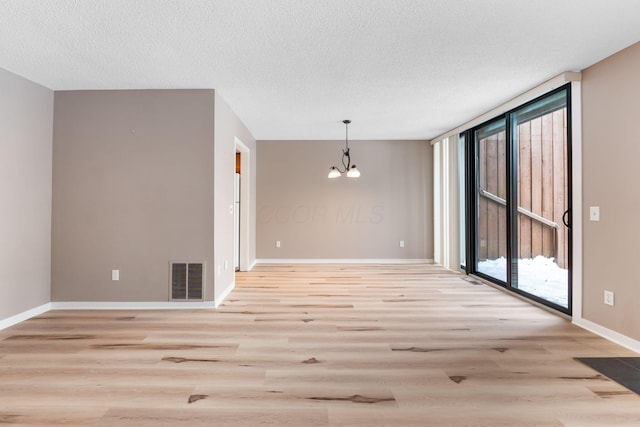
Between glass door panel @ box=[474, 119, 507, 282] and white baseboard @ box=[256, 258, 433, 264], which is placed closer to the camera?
glass door panel @ box=[474, 119, 507, 282]

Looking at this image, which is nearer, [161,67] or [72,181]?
[161,67]

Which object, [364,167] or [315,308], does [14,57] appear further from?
[364,167]

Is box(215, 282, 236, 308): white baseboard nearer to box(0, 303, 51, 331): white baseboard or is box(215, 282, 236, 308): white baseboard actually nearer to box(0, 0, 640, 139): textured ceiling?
box(0, 303, 51, 331): white baseboard

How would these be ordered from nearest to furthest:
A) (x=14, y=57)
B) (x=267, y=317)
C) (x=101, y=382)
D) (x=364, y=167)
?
1. (x=101, y=382)
2. (x=14, y=57)
3. (x=267, y=317)
4. (x=364, y=167)

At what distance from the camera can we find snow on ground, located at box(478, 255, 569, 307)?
3744 millimetres

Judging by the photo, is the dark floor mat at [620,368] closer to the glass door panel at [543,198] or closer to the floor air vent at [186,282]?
the glass door panel at [543,198]

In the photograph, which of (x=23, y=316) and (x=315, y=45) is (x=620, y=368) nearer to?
(x=315, y=45)

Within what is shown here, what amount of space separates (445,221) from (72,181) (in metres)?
5.61

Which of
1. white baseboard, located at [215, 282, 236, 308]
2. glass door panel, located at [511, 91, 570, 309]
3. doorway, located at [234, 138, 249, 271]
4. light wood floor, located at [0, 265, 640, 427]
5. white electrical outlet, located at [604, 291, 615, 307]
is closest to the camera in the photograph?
light wood floor, located at [0, 265, 640, 427]

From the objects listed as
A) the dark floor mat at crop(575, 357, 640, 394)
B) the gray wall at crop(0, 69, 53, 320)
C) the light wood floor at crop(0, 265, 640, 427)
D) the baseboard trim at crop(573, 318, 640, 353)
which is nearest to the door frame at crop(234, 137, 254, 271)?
the light wood floor at crop(0, 265, 640, 427)

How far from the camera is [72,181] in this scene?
3.87 m

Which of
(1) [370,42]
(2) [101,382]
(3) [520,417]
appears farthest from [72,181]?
(3) [520,417]

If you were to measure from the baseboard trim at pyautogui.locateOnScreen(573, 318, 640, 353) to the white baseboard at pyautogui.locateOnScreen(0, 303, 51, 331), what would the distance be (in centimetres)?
532

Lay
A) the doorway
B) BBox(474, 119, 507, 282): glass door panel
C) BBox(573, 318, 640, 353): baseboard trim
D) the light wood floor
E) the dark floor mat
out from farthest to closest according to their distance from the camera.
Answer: the doorway, BBox(474, 119, 507, 282): glass door panel, BBox(573, 318, 640, 353): baseboard trim, the dark floor mat, the light wood floor
